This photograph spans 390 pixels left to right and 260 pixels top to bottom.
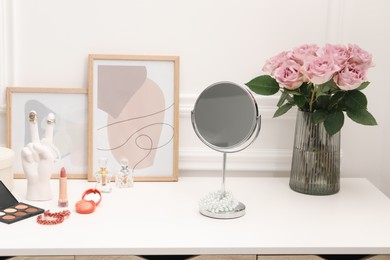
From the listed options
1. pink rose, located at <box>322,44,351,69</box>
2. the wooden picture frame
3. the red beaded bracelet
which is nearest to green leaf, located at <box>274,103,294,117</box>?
pink rose, located at <box>322,44,351,69</box>

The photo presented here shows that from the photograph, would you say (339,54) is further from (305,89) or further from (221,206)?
(221,206)

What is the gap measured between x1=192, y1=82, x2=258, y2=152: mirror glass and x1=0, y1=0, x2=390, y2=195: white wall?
342 millimetres

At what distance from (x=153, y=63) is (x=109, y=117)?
227 millimetres

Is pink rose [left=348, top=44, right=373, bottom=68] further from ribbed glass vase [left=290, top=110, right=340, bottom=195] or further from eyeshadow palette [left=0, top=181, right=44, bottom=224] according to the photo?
eyeshadow palette [left=0, top=181, right=44, bottom=224]

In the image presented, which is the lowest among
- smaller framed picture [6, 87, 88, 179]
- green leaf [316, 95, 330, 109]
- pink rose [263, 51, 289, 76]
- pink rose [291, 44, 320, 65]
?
smaller framed picture [6, 87, 88, 179]

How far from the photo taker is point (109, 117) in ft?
6.66

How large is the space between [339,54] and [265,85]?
10.3 inches

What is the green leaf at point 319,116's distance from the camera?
1865 mm

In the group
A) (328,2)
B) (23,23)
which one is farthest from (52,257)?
(328,2)

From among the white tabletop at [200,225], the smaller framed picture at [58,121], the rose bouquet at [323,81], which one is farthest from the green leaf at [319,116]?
the smaller framed picture at [58,121]

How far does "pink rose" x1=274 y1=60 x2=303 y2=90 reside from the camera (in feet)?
5.96

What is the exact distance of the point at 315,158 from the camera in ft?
6.36

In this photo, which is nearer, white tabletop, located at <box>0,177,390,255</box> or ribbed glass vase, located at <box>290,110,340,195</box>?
white tabletop, located at <box>0,177,390,255</box>

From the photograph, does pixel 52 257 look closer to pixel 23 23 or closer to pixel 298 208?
pixel 298 208
